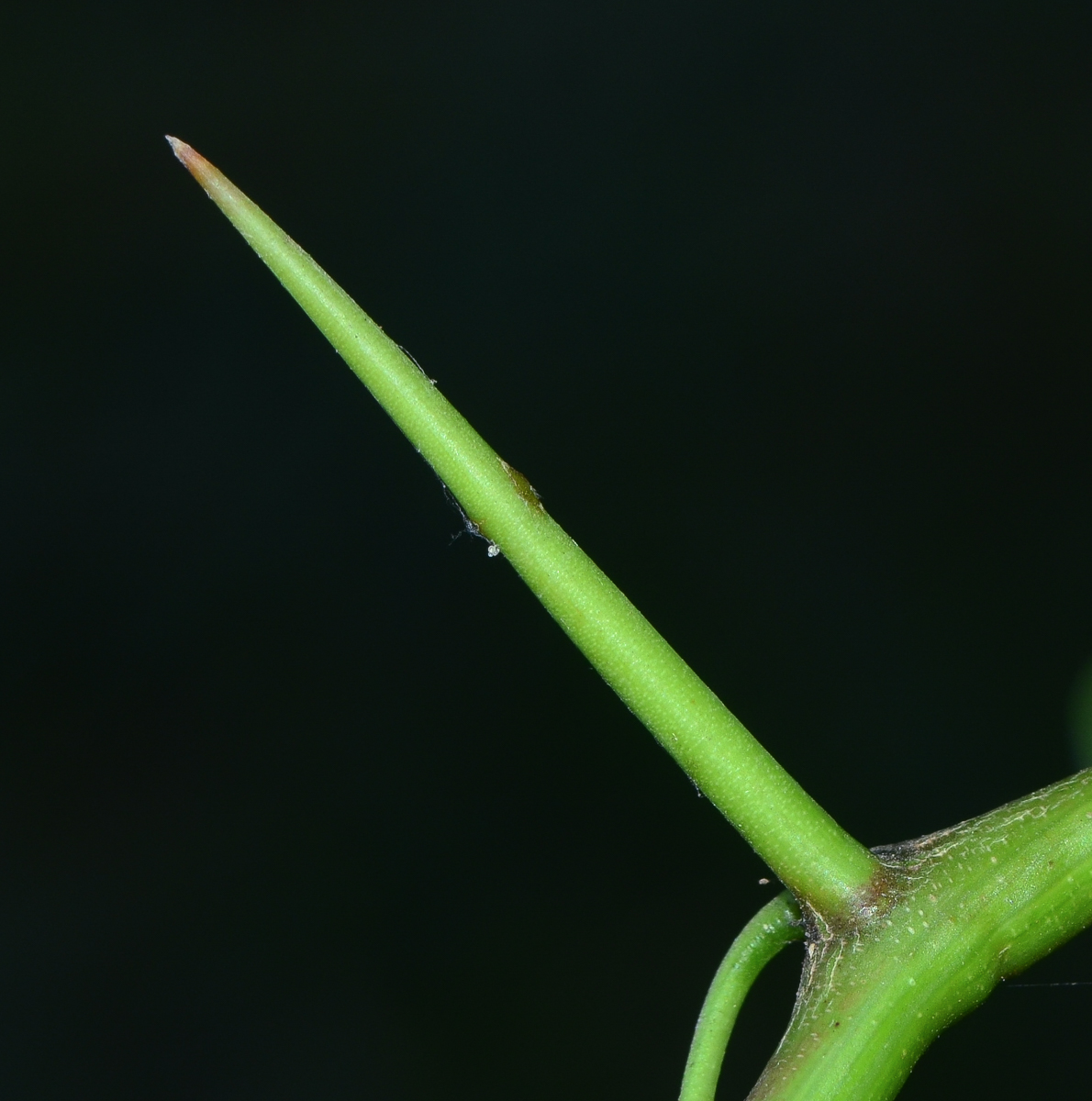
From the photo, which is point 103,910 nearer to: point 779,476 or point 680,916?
point 680,916

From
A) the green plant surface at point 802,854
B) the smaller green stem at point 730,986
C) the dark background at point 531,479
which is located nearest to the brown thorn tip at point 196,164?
the green plant surface at point 802,854

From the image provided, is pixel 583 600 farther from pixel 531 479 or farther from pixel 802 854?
pixel 531 479

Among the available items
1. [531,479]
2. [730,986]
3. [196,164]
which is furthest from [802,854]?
[531,479]

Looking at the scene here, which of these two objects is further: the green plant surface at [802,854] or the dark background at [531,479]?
the dark background at [531,479]

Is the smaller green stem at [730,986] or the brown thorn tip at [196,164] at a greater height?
the brown thorn tip at [196,164]

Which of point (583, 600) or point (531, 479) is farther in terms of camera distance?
point (531, 479)

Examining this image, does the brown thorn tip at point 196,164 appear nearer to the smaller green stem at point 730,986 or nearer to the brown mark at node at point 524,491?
the brown mark at node at point 524,491
